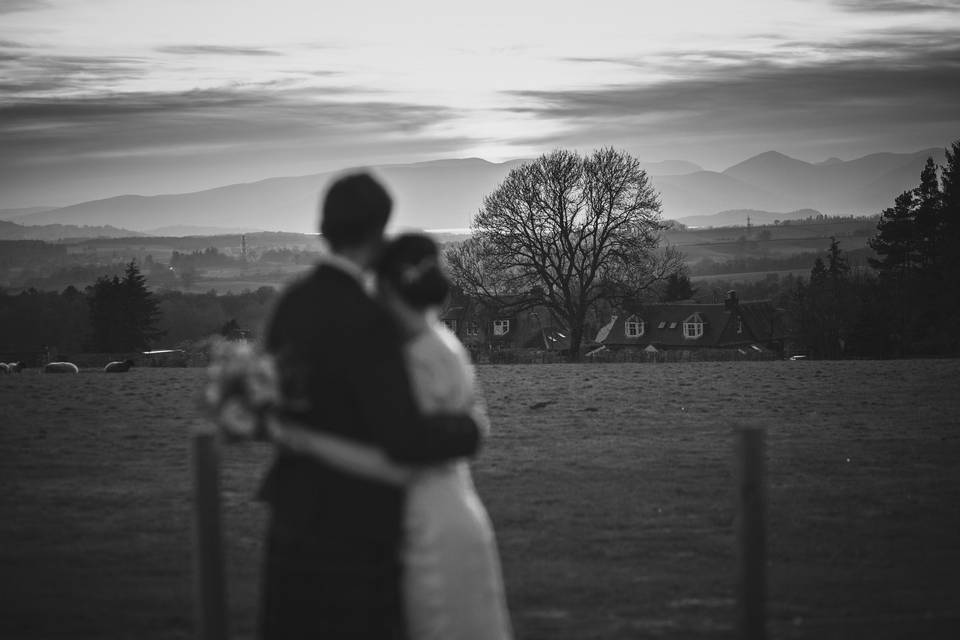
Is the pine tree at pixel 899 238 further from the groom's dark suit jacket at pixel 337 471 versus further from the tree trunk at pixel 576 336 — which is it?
the groom's dark suit jacket at pixel 337 471

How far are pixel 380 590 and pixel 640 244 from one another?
5634 cm

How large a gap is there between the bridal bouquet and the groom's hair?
0.75 meters

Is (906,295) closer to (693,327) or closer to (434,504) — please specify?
(693,327)

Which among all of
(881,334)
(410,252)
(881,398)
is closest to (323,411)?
(410,252)

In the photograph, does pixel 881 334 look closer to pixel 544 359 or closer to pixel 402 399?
pixel 544 359

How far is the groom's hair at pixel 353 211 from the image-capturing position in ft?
17.4

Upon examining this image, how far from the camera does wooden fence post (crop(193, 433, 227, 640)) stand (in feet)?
19.9

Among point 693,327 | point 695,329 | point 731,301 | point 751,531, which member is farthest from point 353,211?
point 731,301

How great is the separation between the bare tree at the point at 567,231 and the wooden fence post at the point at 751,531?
176 ft

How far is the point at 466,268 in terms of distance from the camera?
61.9 m

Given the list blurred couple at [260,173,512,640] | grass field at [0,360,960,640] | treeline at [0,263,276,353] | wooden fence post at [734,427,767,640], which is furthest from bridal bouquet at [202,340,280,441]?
treeline at [0,263,276,353]

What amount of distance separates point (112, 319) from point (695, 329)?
1984 inches

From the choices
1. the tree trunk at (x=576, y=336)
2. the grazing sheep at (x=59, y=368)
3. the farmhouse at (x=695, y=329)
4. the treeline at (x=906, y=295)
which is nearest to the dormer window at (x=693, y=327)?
the farmhouse at (x=695, y=329)

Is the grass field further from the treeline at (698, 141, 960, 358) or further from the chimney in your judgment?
the chimney
